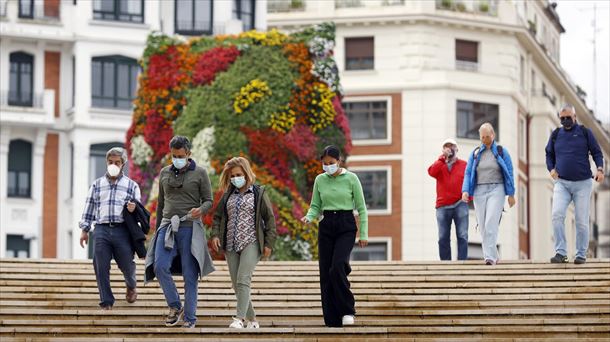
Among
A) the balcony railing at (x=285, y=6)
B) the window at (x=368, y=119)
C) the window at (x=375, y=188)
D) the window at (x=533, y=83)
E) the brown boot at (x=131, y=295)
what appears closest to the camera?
the brown boot at (x=131, y=295)

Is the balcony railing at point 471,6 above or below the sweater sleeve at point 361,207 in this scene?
above

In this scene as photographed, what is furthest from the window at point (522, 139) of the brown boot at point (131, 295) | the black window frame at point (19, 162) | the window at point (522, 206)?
the brown boot at point (131, 295)

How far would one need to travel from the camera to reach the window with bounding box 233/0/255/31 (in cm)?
7106

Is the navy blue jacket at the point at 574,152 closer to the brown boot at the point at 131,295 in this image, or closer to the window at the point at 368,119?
the brown boot at the point at 131,295

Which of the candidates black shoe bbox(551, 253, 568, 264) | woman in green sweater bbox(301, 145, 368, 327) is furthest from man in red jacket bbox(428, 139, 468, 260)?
woman in green sweater bbox(301, 145, 368, 327)

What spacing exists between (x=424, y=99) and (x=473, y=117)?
2.31m

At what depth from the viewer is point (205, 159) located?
4572 centimetres

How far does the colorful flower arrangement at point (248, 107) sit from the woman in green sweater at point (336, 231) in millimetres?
20161

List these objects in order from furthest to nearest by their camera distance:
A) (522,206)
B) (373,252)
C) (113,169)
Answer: (522,206) → (373,252) → (113,169)

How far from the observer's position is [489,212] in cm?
2895

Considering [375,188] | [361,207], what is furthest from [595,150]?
[375,188]

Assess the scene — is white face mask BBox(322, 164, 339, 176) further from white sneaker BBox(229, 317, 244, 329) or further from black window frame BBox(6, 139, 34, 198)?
black window frame BBox(6, 139, 34, 198)

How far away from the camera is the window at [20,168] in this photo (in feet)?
239

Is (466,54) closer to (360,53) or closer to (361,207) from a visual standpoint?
(360,53)
